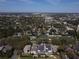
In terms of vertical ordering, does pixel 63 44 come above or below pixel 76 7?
below

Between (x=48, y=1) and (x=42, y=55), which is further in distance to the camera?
(x=48, y=1)

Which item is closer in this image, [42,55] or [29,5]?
[42,55]

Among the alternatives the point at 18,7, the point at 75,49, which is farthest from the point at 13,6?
the point at 75,49

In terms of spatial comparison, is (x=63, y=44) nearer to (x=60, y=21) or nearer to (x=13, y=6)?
(x=60, y=21)


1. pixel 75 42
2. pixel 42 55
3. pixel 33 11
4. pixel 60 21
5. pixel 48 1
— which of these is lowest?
pixel 42 55

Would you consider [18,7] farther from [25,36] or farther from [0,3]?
[25,36]

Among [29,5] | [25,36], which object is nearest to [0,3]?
[29,5]

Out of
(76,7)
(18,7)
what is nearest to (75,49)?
(76,7)

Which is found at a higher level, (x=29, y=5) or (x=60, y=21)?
(x=29, y=5)

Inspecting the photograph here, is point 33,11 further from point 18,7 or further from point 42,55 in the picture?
point 42,55
